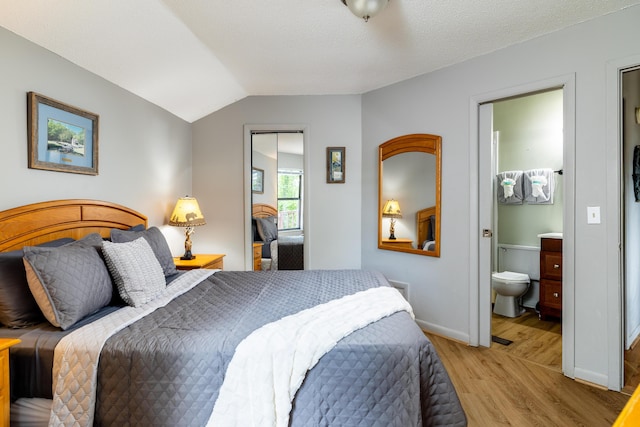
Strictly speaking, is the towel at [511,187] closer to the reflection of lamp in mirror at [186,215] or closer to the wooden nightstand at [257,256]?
the wooden nightstand at [257,256]

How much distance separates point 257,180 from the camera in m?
3.92

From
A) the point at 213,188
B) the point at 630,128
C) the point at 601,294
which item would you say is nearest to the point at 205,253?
the point at 213,188

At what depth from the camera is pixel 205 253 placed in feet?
12.8

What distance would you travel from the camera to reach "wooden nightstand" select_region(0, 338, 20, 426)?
1.27 metres

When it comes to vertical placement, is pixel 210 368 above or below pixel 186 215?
below

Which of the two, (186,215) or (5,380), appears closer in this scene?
(5,380)

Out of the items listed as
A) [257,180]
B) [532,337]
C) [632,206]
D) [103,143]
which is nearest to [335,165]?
[257,180]

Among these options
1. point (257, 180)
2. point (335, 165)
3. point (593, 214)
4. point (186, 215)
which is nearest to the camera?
point (593, 214)

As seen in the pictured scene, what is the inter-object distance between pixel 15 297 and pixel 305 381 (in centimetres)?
143

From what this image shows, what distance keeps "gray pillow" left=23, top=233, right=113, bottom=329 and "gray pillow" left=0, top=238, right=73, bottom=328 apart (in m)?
0.08

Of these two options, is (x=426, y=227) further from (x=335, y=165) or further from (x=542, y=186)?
(x=542, y=186)

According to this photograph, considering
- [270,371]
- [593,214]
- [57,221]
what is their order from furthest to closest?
[593,214] < [57,221] < [270,371]

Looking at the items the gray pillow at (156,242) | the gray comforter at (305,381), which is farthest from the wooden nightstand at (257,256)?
the gray comforter at (305,381)

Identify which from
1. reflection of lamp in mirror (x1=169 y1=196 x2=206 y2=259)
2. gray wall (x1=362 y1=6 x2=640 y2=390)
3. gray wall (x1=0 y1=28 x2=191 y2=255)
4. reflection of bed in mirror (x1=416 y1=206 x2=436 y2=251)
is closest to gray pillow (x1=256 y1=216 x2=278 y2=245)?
reflection of lamp in mirror (x1=169 y1=196 x2=206 y2=259)
